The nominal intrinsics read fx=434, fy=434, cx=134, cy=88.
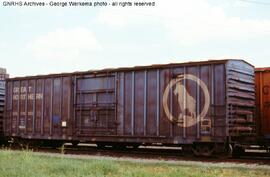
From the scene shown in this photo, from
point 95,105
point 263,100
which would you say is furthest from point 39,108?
point 263,100

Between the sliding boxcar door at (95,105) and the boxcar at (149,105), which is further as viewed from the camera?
the sliding boxcar door at (95,105)

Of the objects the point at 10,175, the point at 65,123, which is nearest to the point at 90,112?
the point at 65,123

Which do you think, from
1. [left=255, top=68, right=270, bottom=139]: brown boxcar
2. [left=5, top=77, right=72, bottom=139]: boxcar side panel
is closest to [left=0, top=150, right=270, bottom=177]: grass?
[left=255, top=68, right=270, bottom=139]: brown boxcar

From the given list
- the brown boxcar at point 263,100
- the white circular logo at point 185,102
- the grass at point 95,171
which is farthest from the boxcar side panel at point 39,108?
the brown boxcar at point 263,100

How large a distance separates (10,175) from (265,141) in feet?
31.9

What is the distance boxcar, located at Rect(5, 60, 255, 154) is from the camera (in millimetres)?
14656

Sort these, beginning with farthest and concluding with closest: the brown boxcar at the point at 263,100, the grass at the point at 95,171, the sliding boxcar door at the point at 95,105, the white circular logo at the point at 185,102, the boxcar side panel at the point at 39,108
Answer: the boxcar side panel at the point at 39,108
the sliding boxcar door at the point at 95,105
the brown boxcar at the point at 263,100
the white circular logo at the point at 185,102
the grass at the point at 95,171

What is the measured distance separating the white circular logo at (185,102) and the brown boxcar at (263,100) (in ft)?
8.34

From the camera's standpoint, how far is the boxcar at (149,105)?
14656 millimetres

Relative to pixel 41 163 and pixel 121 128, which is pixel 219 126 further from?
pixel 41 163

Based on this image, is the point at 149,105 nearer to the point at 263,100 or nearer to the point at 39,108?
the point at 263,100

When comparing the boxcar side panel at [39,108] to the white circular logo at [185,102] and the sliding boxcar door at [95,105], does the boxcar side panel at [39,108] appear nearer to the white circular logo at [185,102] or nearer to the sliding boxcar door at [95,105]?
the sliding boxcar door at [95,105]

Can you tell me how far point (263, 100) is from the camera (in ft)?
52.6

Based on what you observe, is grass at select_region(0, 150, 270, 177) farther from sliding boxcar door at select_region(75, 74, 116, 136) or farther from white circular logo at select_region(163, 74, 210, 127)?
sliding boxcar door at select_region(75, 74, 116, 136)
